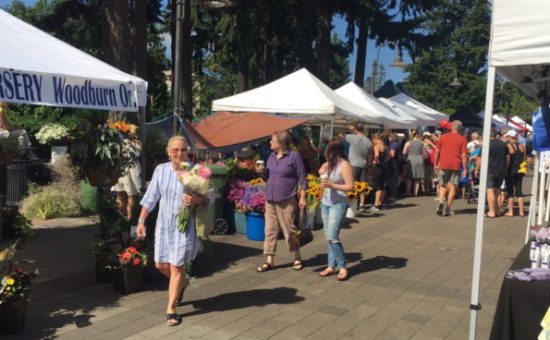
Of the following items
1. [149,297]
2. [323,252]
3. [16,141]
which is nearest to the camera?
[149,297]

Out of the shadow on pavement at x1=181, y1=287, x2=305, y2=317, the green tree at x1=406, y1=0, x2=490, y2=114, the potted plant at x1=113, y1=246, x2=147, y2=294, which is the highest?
the green tree at x1=406, y1=0, x2=490, y2=114

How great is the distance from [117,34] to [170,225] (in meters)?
7.28

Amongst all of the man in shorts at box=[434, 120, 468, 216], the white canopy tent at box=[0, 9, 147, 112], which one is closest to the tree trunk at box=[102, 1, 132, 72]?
the white canopy tent at box=[0, 9, 147, 112]

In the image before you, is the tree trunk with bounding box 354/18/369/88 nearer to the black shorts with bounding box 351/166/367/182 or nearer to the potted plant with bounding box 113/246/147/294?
the black shorts with bounding box 351/166/367/182

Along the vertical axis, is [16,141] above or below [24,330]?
above

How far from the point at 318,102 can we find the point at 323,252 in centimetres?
451

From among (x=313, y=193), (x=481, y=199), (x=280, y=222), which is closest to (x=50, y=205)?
(x=313, y=193)

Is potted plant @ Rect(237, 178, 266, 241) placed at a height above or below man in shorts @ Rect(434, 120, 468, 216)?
below

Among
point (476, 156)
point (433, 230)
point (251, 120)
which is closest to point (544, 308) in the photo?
point (433, 230)

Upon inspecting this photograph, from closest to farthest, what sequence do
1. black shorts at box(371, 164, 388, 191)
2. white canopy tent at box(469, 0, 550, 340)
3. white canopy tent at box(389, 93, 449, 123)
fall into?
white canopy tent at box(469, 0, 550, 340) < black shorts at box(371, 164, 388, 191) < white canopy tent at box(389, 93, 449, 123)

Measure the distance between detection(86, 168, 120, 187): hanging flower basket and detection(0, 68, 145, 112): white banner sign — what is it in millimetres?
1042

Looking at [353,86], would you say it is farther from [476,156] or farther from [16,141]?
[16,141]

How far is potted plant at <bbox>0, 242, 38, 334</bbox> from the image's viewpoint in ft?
14.3

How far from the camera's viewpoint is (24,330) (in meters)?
4.58
